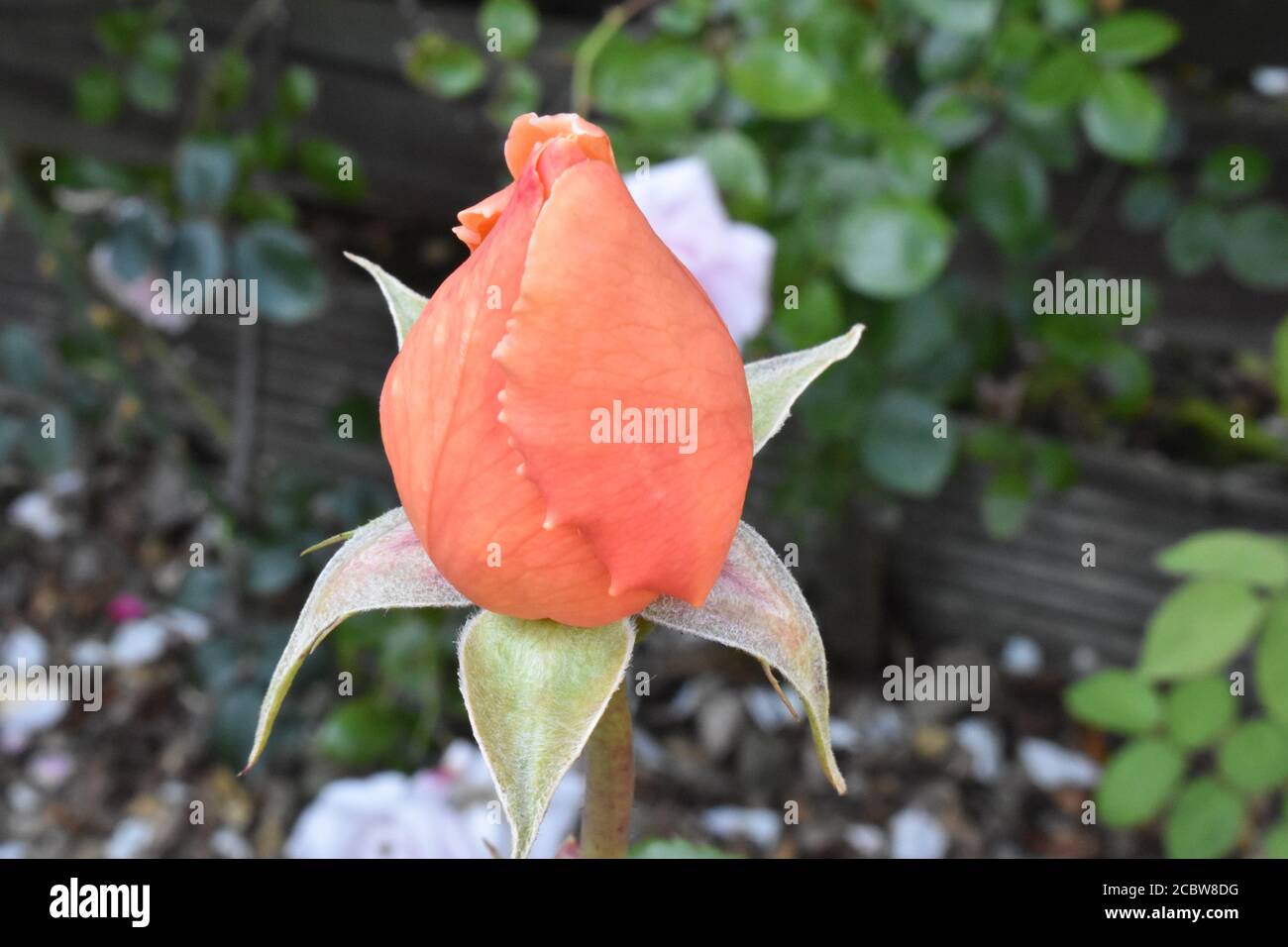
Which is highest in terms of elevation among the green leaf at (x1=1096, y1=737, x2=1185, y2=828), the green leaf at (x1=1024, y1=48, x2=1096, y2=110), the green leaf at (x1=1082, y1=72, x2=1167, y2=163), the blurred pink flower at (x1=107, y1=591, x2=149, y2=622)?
the green leaf at (x1=1024, y1=48, x2=1096, y2=110)

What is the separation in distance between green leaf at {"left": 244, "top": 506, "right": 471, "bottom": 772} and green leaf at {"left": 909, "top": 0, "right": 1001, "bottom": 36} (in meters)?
0.63

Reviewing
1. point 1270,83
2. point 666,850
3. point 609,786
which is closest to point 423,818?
point 666,850

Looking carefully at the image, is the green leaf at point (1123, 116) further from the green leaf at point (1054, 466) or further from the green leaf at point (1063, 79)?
the green leaf at point (1054, 466)

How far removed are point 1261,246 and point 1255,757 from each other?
460 mm

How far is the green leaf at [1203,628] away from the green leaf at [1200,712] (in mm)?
107

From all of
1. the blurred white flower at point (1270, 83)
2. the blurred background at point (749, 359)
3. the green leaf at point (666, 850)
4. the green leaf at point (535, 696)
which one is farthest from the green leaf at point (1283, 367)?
the green leaf at point (535, 696)

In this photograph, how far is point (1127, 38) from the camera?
0.92 m

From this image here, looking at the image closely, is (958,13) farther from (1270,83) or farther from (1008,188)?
(1270,83)

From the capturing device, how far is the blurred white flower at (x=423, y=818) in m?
0.73

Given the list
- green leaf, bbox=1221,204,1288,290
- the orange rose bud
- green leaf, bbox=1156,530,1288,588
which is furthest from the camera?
green leaf, bbox=1221,204,1288,290

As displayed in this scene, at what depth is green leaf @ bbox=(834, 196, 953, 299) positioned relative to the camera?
84cm

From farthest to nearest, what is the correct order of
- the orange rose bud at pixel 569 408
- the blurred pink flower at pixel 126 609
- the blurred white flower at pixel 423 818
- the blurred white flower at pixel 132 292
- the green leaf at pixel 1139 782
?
the blurred pink flower at pixel 126 609
the blurred white flower at pixel 132 292
the green leaf at pixel 1139 782
the blurred white flower at pixel 423 818
the orange rose bud at pixel 569 408

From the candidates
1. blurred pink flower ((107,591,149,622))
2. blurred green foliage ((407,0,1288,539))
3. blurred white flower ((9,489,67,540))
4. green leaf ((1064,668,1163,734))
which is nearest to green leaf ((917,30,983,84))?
blurred green foliage ((407,0,1288,539))

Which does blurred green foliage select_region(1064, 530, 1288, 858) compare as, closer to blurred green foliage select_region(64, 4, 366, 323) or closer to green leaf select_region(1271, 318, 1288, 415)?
green leaf select_region(1271, 318, 1288, 415)
